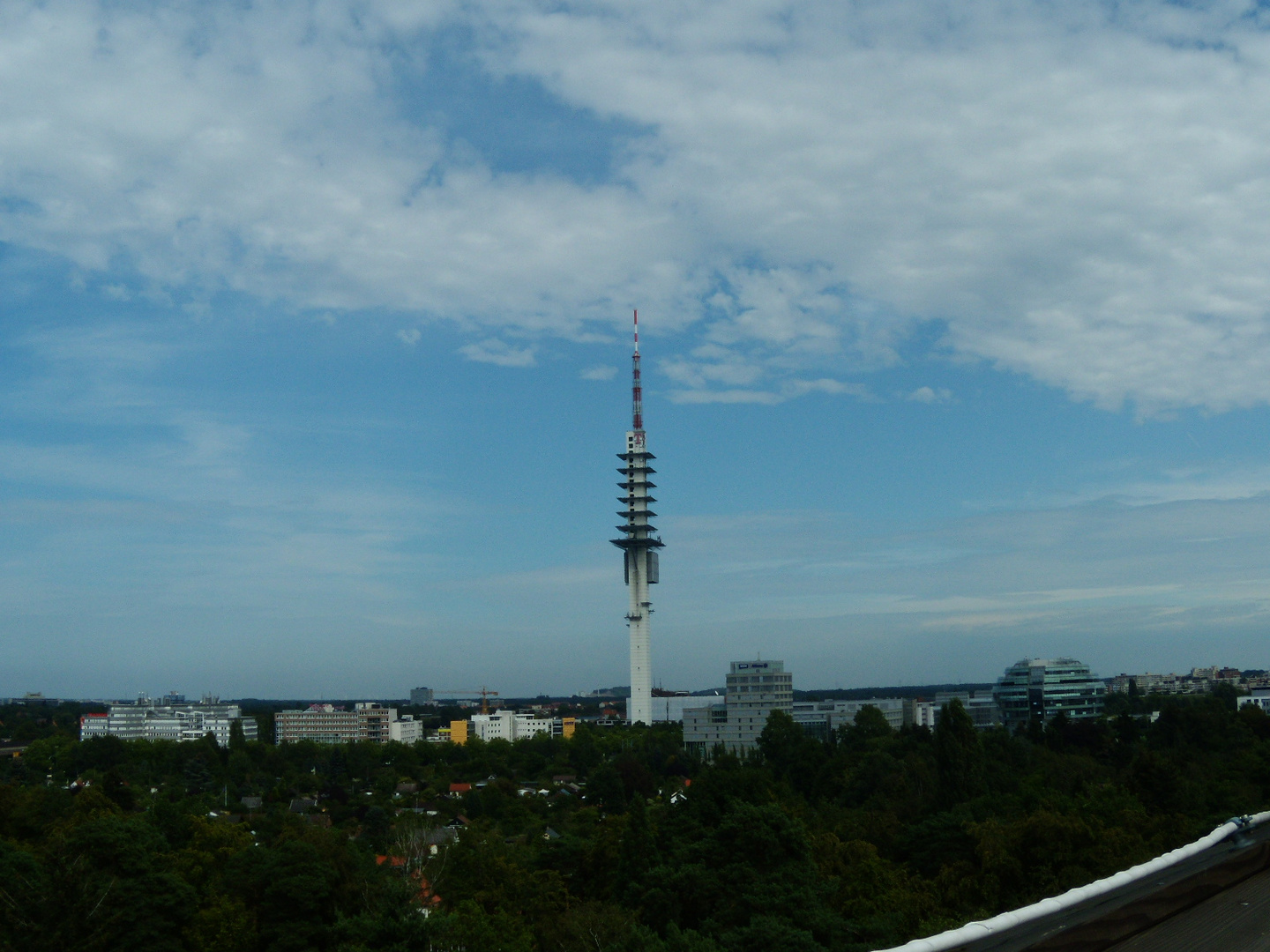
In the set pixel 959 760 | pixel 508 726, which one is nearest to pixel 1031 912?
pixel 959 760

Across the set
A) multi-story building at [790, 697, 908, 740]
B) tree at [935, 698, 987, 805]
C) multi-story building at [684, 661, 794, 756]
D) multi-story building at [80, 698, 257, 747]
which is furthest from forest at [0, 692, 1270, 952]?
multi-story building at [80, 698, 257, 747]

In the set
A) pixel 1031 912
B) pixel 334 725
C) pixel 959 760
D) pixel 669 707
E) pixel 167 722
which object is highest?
pixel 1031 912

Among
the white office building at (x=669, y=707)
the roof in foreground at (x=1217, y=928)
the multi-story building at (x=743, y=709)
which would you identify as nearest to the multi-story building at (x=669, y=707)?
the white office building at (x=669, y=707)

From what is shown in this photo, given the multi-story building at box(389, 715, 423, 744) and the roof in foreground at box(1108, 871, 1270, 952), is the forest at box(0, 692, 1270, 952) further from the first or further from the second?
the multi-story building at box(389, 715, 423, 744)

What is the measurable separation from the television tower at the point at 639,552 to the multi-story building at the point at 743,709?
1719 cm

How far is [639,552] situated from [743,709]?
28.1 meters

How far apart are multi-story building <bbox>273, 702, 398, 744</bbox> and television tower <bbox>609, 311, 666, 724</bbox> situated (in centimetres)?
3529

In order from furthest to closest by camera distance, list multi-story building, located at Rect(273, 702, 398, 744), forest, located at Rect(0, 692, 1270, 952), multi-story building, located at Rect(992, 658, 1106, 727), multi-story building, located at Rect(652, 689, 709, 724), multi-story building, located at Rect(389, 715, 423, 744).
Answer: multi-story building, located at Rect(652, 689, 709, 724) < multi-story building, located at Rect(273, 702, 398, 744) < multi-story building, located at Rect(389, 715, 423, 744) < multi-story building, located at Rect(992, 658, 1106, 727) < forest, located at Rect(0, 692, 1270, 952)

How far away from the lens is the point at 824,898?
77.4 ft

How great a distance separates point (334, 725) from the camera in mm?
144000

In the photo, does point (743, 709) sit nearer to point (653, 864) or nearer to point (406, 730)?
point (406, 730)

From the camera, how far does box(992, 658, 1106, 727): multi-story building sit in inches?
4117

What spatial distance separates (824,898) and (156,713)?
13641 centimetres

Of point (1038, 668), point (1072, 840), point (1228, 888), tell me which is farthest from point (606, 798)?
point (1038, 668)
